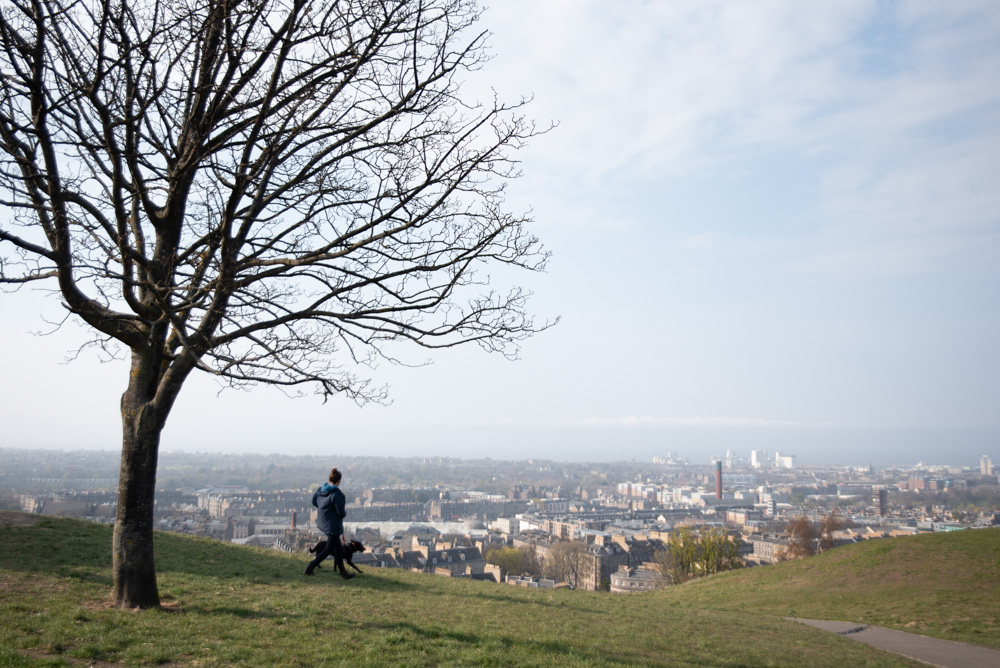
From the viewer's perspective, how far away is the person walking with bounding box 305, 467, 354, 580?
9133 mm

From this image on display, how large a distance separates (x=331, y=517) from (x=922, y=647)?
32.0 ft

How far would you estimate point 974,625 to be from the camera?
12227 mm

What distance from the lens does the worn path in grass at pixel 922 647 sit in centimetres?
908

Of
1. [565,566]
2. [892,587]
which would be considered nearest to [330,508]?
[892,587]

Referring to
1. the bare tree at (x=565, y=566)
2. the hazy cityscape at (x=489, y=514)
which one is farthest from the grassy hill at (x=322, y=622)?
the bare tree at (x=565, y=566)

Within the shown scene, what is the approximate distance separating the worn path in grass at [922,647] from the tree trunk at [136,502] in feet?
33.7

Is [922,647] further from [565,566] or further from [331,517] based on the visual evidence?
[565,566]

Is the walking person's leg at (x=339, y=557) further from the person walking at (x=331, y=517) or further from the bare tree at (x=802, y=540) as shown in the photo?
the bare tree at (x=802, y=540)

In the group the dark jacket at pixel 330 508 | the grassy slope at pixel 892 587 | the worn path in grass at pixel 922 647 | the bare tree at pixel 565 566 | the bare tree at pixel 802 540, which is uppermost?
the dark jacket at pixel 330 508

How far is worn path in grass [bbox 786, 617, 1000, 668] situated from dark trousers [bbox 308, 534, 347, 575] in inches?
339

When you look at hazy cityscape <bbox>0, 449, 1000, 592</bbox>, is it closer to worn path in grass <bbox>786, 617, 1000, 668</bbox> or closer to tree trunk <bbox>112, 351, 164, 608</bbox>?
worn path in grass <bbox>786, 617, 1000, 668</bbox>

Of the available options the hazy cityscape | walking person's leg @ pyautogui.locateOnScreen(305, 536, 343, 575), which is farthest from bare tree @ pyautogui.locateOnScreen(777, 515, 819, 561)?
walking person's leg @ pyautogui.locateOnScreen(305, 536, 343, 575)

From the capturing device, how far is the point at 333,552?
967cm

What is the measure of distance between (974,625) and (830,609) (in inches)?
116
